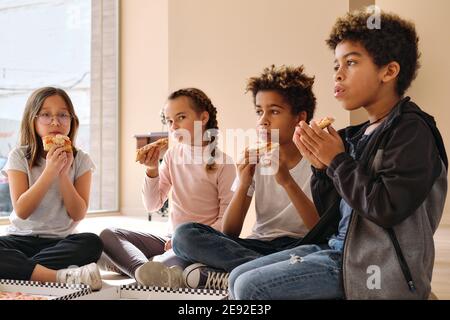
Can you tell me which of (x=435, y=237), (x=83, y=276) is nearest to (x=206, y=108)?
(x=83, y=276)

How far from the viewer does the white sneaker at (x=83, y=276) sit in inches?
75.1

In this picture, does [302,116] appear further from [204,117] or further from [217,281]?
[217,281]

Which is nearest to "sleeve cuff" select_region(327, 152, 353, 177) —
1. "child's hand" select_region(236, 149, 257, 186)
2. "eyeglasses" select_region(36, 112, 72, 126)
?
"child's hand" select_region(236, 149, 257, 186)

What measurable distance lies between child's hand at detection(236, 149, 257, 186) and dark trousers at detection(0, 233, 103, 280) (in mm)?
676

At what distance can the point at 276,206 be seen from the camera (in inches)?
76.2

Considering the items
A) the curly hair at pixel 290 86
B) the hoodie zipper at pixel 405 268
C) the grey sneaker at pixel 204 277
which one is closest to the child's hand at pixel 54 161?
the grey sneaker at pixel 204 277

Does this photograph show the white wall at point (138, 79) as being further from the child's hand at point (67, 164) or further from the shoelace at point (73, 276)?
the shoelace at point (73, 276)

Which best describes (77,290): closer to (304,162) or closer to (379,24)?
(304,162)

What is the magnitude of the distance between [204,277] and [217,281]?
6 centimetres

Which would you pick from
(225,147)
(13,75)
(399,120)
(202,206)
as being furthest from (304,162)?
(13,75)

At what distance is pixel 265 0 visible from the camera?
117 inches

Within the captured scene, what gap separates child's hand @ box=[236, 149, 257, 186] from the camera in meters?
1.88

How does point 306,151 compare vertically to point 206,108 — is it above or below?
below
